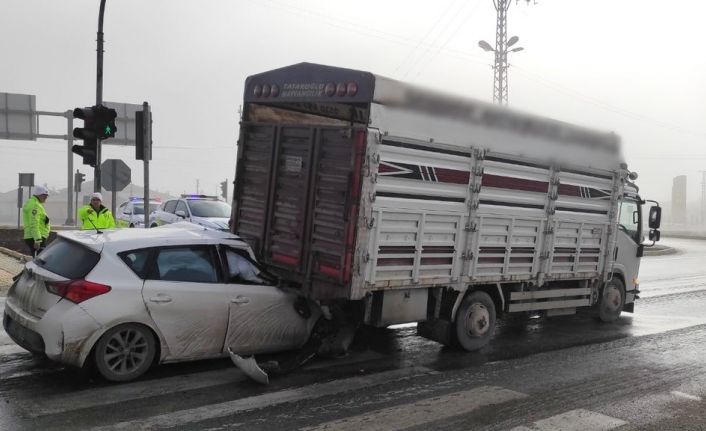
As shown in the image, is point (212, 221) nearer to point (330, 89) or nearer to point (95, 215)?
point (95, 215)

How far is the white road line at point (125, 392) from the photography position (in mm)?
4852

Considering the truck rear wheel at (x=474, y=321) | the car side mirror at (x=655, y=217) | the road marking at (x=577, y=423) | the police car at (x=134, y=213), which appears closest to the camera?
the road marking at (x=577, y=423)

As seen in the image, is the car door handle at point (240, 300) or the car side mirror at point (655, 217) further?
the car side mirror at point (655, 217)

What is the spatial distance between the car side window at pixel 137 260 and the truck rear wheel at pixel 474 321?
11.7 ft

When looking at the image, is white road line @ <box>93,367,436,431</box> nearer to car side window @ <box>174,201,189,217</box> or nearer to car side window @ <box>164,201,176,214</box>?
car side window @ <box>174,201,189,217</box>

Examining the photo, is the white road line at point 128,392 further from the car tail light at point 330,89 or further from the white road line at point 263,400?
the car tail light at point 330,89

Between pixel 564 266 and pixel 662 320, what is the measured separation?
2820 millimetres

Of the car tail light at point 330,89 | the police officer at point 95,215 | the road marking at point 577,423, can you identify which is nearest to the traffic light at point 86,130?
the police officer at point 95,215

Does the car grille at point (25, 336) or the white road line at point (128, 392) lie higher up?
the car grille at point (25, 336)

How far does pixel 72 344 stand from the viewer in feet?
17.0

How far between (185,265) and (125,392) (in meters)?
1.27

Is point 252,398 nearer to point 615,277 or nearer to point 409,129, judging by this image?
point 409,129

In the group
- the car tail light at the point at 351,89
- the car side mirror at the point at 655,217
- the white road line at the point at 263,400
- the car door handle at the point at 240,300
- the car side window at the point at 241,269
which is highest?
the car tail light at the point at 351,89

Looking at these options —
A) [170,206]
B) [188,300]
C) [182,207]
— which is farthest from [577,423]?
[170,206]
